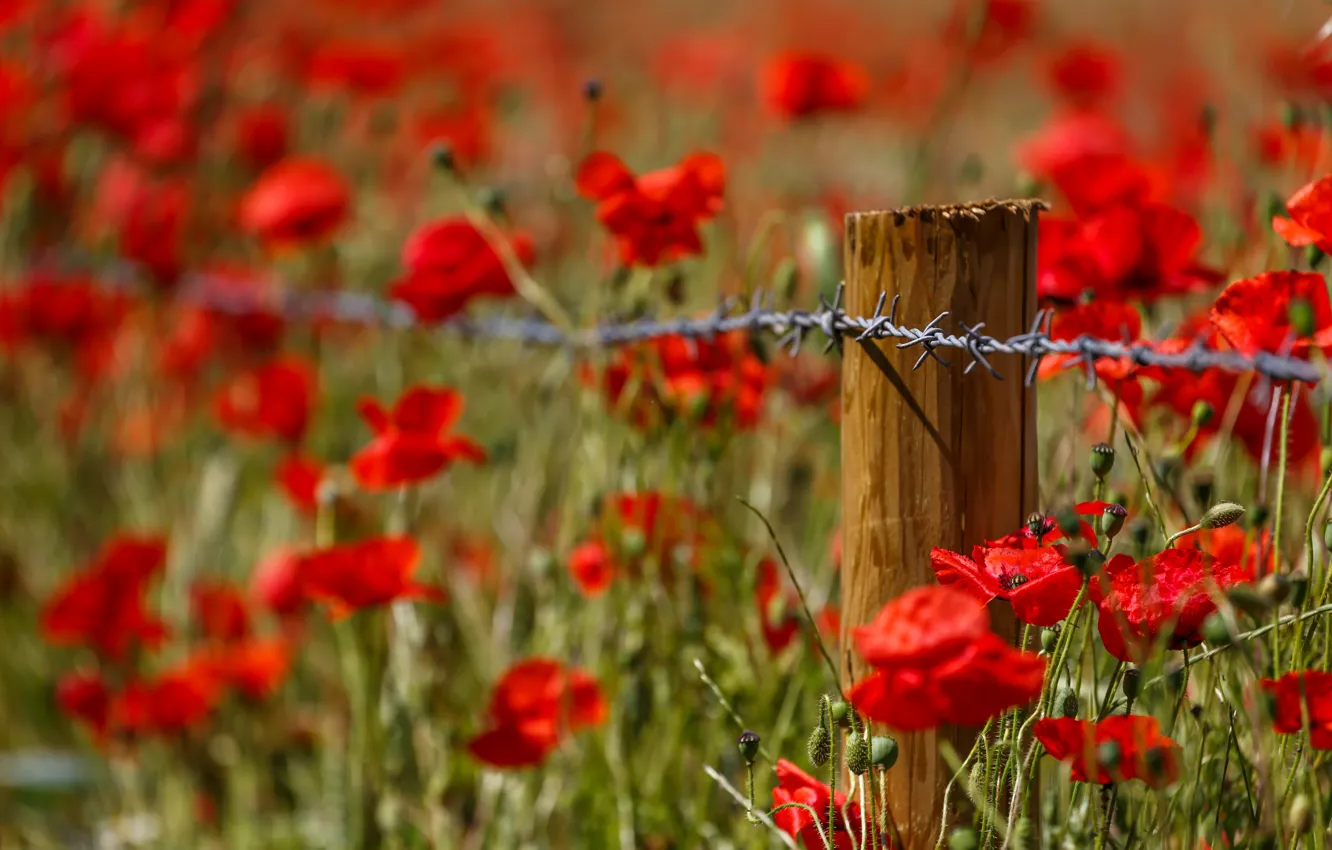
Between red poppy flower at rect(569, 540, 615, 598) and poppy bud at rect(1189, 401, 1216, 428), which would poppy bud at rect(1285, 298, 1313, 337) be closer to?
poppy bud at rect(1189, 401, 1216, 428)

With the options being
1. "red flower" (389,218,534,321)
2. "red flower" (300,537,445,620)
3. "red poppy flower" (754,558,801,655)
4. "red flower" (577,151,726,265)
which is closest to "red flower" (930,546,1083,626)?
"red poppy flower" (754,558,801,655)

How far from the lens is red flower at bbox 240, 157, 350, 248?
7.82 feet

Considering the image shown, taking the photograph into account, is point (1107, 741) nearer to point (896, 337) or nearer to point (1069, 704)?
point (1069, 704)

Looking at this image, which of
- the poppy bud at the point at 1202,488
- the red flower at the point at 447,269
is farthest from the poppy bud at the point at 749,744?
the red flower at the point at 447,269

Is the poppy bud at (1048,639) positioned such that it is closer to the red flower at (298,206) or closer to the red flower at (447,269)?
the red flower at (447,269)

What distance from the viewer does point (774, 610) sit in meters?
1.51

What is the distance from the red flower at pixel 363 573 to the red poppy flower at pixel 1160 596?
0.81 m

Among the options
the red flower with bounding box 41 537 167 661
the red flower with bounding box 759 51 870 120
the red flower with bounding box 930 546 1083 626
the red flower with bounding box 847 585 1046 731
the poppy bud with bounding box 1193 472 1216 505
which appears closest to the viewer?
the red flower with bounding box 847 585 1046 731

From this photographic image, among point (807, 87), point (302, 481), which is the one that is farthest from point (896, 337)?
point (807, 87)

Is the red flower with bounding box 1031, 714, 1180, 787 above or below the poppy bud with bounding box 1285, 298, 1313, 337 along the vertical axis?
below

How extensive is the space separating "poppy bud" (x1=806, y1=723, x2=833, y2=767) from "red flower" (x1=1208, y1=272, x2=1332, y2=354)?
1.50 feet

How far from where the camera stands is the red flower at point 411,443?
5.24 ft

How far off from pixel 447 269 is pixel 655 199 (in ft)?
1.66

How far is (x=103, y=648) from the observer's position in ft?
7.17
